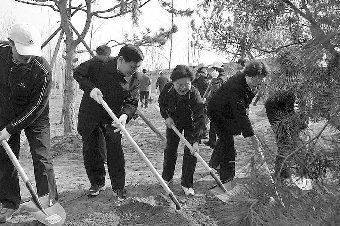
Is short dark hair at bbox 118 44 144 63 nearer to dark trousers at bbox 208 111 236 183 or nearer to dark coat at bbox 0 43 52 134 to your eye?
dark coat at bbox 0 43 52 134

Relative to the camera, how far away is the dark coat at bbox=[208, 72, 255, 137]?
11.9 ft

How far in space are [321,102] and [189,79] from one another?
2328 mm

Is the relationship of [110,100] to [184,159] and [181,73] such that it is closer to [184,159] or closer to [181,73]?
[181,73]

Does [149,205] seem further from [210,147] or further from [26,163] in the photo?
[210,147]

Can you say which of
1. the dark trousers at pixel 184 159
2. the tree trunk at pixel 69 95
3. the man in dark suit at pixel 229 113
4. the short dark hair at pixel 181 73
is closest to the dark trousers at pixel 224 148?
the man in dark suit at pixel 229 113

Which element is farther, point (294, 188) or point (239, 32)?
point (239, 32)

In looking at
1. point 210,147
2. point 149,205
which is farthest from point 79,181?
point 210,147

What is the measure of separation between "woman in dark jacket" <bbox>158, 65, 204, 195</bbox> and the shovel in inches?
56.8

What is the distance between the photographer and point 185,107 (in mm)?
3994

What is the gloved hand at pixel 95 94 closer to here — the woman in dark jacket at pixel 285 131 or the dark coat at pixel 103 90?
the dark coat at pixel 103 90

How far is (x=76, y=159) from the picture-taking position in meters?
5.65

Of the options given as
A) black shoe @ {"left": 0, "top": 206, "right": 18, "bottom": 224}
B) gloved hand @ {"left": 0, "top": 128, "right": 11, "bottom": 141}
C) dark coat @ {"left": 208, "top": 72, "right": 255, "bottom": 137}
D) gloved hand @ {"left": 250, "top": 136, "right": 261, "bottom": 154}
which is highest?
gloved hand @ {"left": 250, "top": 136, "right": 261, "bottom": 154}

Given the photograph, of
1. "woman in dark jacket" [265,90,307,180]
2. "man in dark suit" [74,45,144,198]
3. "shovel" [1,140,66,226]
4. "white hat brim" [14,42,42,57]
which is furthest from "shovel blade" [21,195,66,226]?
"woman in dark jacket" [265,90,307,180]

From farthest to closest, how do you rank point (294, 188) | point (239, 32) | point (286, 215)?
point (239, 32) → point (294, 188) → point (286, 215)
